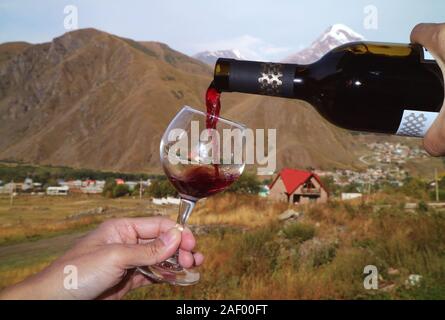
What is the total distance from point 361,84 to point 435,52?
0.38 meters

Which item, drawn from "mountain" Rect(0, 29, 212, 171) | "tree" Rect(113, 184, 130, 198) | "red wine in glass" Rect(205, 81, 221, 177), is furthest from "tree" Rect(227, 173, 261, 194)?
"red wine in glass" Rect(205, 81, 221, 177)

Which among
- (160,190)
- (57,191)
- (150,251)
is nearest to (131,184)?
(160,190)

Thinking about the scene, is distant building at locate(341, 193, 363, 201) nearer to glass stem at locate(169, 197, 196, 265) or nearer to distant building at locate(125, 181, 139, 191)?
distant building at locate(125, 181, 139, 191)

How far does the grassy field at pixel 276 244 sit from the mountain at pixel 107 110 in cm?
143

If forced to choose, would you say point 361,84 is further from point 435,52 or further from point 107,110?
point 107,110

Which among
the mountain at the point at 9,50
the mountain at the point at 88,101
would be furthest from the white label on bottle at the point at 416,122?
the mountain at the point at 9,50

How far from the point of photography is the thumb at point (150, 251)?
3.22 feet

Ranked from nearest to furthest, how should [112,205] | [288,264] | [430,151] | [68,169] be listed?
[430,151], [288,264], [112,205], [68,169]

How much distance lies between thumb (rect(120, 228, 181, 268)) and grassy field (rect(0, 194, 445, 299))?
97.8 inches

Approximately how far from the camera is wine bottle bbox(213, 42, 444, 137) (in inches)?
38.6

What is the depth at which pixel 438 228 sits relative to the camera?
429cm

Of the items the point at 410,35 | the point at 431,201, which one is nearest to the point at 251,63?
the point at 410,35
